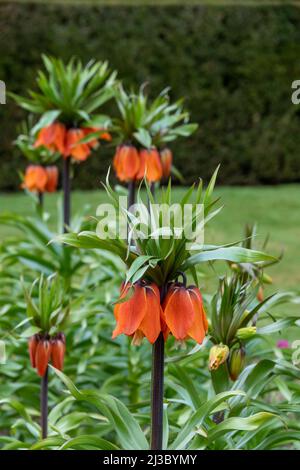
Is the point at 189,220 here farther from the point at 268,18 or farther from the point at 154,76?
the point at 268,18

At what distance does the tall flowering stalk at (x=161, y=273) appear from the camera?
1303 mm

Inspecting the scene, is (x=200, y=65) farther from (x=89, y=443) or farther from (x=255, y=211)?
(x=89, y=443)

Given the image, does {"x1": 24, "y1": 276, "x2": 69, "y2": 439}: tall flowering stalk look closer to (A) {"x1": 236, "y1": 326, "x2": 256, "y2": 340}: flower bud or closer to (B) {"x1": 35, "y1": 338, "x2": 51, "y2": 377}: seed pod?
(B) {"x1": 35, "y1": 338, "x2": 51, "y2": 377}: seed pod

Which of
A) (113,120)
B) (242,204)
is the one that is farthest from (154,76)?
(113,120)

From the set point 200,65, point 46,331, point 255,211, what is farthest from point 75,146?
point 200,65

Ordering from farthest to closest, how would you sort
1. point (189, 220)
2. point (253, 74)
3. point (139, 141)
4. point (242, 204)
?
point (253, 74), point (242, 204), point (139, 141), point (189, 220)

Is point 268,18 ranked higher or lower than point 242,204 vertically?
higher

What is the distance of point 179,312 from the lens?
1312mm

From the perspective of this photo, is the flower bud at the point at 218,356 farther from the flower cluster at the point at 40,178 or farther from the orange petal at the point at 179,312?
the flower cluster at the point at 40,178

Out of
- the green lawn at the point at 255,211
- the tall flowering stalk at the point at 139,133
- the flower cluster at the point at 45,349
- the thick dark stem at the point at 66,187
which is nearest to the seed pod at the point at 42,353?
the flower cluster at the point at 45,349

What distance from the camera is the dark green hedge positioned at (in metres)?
7.49

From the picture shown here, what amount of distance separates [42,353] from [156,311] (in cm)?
52
